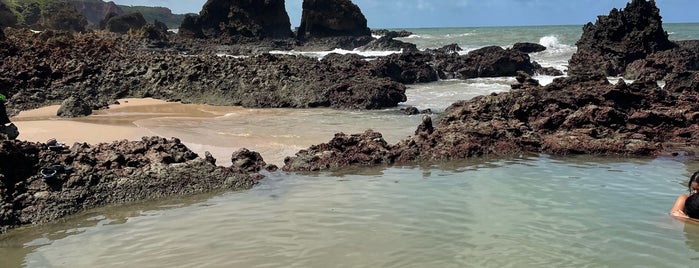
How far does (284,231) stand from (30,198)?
3138mm

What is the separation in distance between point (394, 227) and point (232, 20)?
61101 millimetres

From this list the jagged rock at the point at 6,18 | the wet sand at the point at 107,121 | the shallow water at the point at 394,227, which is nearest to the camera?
the shallow water at the point at 394,227

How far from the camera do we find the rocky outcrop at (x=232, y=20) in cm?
6356

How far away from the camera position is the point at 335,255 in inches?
215

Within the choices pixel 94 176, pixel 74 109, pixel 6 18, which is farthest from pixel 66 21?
pixel 94 176

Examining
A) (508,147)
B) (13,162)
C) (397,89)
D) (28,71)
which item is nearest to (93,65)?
(28,71)

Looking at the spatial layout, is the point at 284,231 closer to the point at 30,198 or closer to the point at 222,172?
the point at 222,172

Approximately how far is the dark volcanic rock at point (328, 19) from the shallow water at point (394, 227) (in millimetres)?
59103

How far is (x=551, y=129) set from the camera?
11.4 m

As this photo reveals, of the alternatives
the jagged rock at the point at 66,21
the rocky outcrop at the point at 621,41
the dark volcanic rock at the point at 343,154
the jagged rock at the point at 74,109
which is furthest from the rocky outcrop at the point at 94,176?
the jagged rock at the point at 66,21

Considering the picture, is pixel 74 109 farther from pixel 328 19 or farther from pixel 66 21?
pixel 66 21

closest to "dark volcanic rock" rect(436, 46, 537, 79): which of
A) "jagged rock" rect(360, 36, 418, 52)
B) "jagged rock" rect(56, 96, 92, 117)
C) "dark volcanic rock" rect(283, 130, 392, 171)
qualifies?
"jagged rock" rect(56, 96, 92, 117)

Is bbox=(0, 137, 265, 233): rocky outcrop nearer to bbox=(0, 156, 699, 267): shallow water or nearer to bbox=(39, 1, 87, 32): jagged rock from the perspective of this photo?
bbox=(0, 156, 699, 267): shallow water

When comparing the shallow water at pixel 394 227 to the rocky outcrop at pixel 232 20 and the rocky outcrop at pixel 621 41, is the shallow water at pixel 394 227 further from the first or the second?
the rocky outcrop at pixel 232 20
